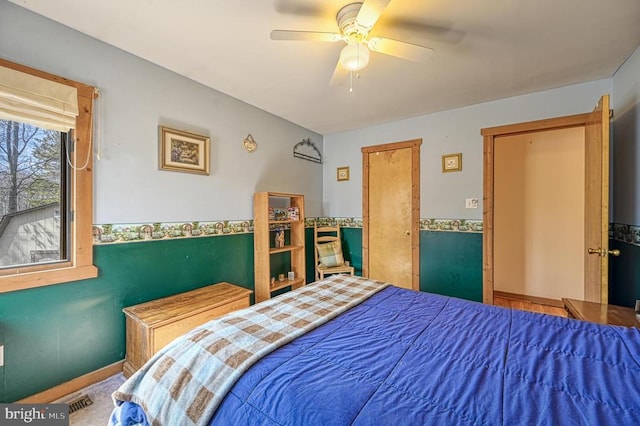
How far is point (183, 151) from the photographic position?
95.7 inches

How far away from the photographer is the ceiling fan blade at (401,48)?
1.61 metres

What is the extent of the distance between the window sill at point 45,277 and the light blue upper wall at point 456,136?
301cm

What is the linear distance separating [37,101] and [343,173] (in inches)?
126

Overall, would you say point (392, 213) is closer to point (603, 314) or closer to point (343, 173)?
point (343, 173)

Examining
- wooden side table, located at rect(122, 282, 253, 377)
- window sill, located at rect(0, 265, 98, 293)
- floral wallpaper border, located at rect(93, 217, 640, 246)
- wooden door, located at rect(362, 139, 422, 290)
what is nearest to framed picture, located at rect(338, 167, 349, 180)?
wooden door, located at rect(362, 139, 422, 290)

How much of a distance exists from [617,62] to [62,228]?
444 centimetres

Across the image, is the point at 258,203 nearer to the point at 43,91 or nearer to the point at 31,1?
the point at 43,91

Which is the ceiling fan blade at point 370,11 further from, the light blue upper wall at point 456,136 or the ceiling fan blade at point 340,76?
the light blue upper wall at point 456,136

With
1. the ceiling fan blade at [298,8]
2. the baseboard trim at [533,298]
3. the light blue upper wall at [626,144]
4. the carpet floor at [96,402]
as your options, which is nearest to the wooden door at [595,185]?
the light blue upper wall at [626,144]

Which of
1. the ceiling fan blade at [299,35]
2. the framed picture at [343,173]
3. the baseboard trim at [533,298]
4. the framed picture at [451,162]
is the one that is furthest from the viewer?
the framed picture at [343,173]

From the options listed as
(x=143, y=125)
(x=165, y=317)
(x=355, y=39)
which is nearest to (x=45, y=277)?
(x=165, y=317)

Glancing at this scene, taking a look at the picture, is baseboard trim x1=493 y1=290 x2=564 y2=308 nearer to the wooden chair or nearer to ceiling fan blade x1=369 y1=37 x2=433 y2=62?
the wooden chair

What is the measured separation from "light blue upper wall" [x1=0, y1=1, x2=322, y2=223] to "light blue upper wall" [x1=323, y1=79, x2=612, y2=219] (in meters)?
1.51

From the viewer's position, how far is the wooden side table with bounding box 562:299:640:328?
1.71 meters
